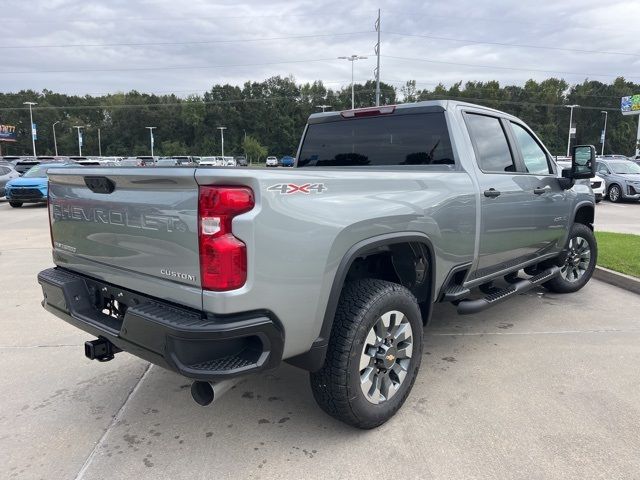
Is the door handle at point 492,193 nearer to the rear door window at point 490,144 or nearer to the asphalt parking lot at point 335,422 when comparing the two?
the rear door window at point 490,144

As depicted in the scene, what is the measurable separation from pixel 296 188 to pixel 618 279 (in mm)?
5622

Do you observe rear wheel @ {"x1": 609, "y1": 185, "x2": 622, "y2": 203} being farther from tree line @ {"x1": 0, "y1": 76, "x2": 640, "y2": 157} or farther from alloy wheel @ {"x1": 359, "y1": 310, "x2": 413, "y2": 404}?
tree line @ {"x1": 0, "y1": 76, "x2": 640, "y2": 157}

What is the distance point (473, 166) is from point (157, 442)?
2906 mm

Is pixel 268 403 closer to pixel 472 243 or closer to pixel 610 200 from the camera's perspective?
pixel 472 243

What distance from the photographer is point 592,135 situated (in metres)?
89.6

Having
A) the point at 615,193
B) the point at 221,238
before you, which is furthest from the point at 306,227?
the point at 615,193

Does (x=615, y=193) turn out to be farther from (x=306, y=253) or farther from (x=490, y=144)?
(x=306, y=253)

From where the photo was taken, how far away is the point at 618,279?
6.27m

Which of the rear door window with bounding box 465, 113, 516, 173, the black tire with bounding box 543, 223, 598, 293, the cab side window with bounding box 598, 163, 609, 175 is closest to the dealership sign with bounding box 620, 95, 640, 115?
the cab side window with bounding box 598, 163, 609, 175

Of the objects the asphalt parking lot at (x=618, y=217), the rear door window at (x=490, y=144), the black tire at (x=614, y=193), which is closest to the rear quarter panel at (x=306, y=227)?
the rear door window at (x=490, y=144)

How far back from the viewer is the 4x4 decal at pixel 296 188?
2.27 meters

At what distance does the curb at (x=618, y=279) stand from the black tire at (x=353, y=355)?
4.44 meters

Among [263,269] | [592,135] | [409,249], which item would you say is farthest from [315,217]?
[592,135]

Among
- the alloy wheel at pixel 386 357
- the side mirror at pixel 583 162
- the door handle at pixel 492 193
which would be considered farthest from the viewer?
the side mirror at pixel 583 162
